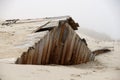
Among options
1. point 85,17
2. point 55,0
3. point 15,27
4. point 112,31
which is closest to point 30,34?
point 15,27

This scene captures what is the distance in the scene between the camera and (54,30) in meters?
8.00

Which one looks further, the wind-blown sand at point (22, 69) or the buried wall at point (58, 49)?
the buried wall at point (58, 49)

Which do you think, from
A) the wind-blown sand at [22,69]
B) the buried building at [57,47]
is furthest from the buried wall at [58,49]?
the wind-blown sand at [22,69]

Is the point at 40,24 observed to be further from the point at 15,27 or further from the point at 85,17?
the point at 85,17

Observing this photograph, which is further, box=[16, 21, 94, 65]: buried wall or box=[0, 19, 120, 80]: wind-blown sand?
A: box=[16, 21, 94, 65]: buried wall

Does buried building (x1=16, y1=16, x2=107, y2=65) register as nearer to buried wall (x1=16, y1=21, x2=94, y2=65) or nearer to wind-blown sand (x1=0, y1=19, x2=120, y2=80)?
buried wall (x1=16, y1=21, x2=94, y2=65)

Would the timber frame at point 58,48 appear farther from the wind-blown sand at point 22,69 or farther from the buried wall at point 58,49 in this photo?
the wind-blown sand at point 22,69

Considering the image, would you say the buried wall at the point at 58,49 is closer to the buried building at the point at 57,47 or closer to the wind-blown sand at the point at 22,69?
the buried building at the point at 57,47

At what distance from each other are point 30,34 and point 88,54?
209cm

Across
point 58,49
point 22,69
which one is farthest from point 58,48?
point 22,69

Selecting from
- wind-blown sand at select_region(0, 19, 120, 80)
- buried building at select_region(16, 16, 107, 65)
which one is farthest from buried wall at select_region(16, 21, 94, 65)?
wind-blown sand at select_region(0, 19, 120, 80)

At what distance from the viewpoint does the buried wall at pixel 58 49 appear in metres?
7.30

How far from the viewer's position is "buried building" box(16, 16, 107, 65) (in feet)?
24.2

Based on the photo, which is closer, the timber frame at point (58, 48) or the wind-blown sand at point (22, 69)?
the wind-blown sand at point (22, 69)
